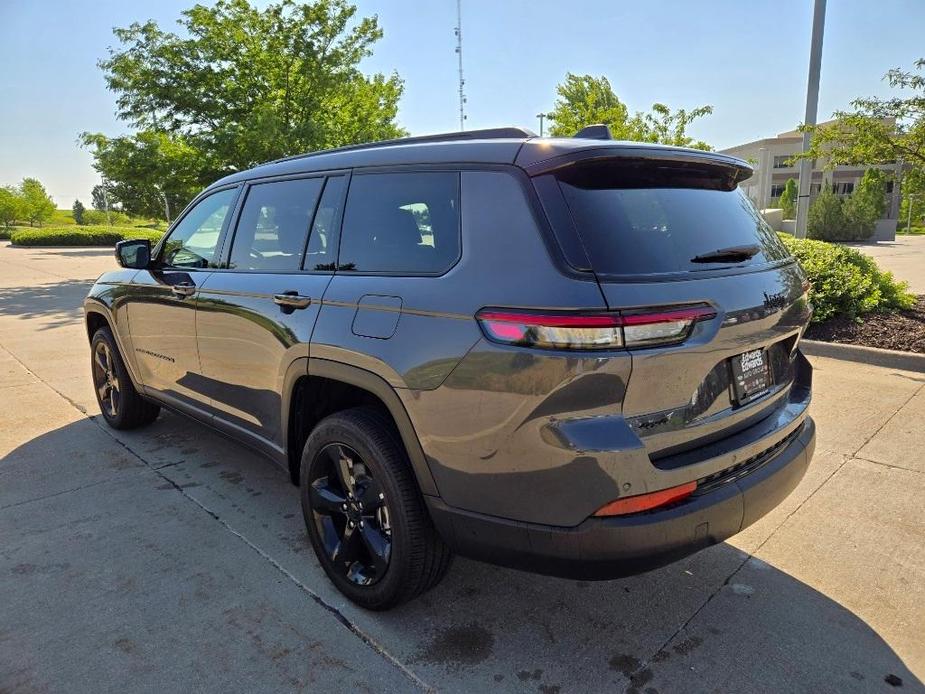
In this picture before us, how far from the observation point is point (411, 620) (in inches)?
99.7

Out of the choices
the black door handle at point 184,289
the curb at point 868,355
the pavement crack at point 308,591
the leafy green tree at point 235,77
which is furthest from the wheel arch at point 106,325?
the leafy green tree at point 235,77

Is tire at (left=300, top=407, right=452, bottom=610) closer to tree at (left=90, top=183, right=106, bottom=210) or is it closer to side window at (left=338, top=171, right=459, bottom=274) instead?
side window at (left=338, top=171, right=459, bottom=274)

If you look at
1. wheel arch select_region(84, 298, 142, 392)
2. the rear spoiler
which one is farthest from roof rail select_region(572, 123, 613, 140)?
wheel arch select_region(84, 298, 142, 392)

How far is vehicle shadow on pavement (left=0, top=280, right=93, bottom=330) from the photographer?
10.4 metres

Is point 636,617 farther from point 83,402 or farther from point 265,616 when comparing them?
point 83,402

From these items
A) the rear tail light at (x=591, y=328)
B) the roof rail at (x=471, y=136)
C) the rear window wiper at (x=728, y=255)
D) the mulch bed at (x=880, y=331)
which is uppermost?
the roof rail at (x=471, y=136)

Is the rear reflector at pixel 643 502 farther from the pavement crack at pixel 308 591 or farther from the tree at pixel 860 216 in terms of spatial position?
the tree at pixel 860 216

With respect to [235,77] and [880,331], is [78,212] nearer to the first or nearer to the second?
[235,77]

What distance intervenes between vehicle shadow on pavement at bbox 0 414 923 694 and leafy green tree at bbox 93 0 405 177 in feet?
43.4

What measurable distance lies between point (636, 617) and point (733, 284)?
1.39 meters

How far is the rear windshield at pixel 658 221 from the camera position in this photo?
2.00 m

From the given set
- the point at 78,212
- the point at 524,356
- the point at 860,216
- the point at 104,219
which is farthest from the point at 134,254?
the point at 78,212

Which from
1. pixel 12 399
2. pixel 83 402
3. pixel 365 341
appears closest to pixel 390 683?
pixel 365 341

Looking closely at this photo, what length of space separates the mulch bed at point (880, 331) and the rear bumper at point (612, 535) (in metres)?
5.33
